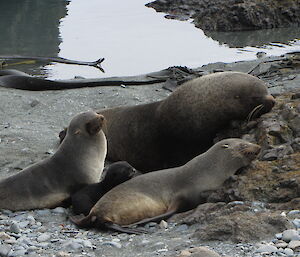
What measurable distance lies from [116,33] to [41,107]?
18.1ft

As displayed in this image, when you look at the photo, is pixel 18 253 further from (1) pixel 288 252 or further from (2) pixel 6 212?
(1) pixel 288 252

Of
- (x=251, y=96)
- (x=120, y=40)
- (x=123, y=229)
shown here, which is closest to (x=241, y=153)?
(x=251, y=96)

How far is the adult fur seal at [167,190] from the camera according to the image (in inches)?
198

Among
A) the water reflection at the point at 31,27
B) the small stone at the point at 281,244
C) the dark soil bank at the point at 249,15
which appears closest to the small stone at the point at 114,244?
the small stone at the point at 281,244

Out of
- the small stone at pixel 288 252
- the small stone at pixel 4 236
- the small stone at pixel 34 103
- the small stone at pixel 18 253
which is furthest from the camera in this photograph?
the small stone at pixel 34 103

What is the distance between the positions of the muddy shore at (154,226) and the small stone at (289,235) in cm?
11

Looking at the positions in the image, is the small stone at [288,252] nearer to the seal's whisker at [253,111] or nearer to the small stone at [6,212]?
the small stone at [6,212]

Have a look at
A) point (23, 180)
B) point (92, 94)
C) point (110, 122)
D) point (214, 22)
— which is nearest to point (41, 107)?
point (92, 94)

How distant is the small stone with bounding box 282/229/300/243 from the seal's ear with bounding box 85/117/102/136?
227 centimetres

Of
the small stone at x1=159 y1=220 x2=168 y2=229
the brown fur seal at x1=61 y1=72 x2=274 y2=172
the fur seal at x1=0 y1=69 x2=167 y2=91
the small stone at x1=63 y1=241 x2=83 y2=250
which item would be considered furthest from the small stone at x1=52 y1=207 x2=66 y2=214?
the fur seal at x1=0 y1=69 x2=167 y2=91

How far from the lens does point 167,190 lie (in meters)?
5.25

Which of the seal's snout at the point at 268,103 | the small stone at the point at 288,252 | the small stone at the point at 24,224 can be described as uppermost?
the small stone at the point at 288,252

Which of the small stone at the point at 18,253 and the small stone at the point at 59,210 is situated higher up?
the small stone at the point at 18,253

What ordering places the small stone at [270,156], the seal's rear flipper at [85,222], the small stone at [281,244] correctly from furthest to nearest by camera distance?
1. the small stone at [270,156]
2. the seal's rear flipper at [85,222]
3. the small stone at [281,244]
